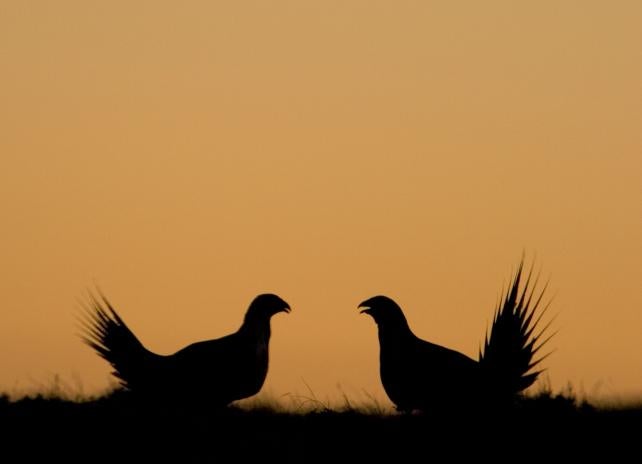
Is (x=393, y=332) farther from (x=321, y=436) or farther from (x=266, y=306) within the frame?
(x=321, y=436)

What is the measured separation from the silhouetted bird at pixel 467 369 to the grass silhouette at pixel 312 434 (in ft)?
2.65

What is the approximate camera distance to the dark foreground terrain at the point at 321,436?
8.48 metres

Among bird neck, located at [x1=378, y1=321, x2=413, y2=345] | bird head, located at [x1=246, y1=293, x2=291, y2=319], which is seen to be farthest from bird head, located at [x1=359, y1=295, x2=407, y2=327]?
bird head, located at [x1=246, y1=293, x2=291, y2=319]

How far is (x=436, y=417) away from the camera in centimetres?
988

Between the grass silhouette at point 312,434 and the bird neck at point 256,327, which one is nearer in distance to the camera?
the grass silhouette at point 312,434

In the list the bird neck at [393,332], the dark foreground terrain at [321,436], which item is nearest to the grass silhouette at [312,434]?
the dark foreground terrain at [321,436]

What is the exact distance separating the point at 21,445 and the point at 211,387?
3363 mm

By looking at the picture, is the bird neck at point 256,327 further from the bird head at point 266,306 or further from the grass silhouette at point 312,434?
the grass silhouette at point 312,434

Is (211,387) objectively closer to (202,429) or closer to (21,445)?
(202,429)

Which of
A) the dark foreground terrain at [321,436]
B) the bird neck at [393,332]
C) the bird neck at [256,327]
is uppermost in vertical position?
the bird neck at [256,327]

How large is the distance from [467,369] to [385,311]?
1.02m

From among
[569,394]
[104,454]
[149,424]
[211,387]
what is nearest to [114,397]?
[211,387]

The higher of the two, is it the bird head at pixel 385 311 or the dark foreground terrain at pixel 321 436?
the bird head at pixel 385 311

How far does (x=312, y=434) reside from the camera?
30.1ft
